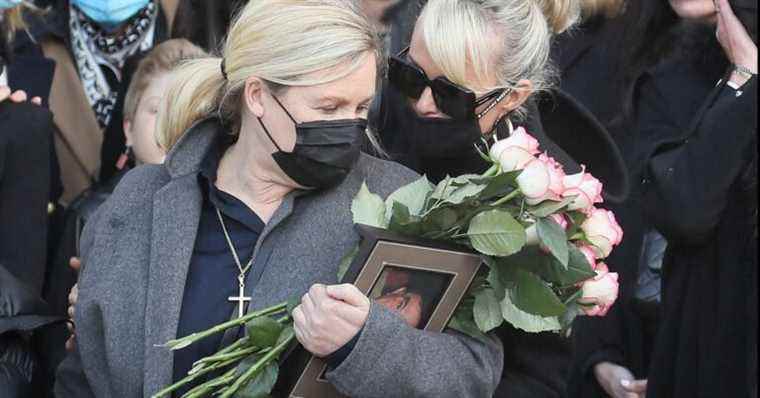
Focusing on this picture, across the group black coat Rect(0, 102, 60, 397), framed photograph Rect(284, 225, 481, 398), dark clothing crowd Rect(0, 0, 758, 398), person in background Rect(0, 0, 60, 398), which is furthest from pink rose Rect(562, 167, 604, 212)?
black coat Rect(0, 102, 60, 397)

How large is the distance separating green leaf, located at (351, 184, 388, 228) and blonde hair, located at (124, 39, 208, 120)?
5.38 ft

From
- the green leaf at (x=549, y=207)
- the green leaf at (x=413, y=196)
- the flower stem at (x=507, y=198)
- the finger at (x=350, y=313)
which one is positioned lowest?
the finger at (x=350, y=313)

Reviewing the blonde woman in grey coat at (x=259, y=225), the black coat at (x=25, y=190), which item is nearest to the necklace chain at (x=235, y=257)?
the blonde woman in grey coat at (x=259, y=225)

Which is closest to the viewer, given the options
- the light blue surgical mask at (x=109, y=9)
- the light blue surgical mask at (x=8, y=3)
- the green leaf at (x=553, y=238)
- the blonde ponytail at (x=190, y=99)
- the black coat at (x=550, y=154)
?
the green leaf at (x=553, y=238)

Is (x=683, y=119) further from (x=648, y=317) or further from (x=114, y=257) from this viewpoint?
(x=114, y=257)

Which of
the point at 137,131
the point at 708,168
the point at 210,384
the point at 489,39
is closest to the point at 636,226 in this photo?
the point at 708,168

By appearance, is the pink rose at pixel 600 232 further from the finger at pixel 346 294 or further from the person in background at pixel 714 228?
the person in background at pixel 714 228

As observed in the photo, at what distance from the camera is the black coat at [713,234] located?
383 cm

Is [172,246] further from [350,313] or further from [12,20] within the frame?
[12,20]

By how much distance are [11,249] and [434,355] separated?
6.12 ft

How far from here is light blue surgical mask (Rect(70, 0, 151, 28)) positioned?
526 cm

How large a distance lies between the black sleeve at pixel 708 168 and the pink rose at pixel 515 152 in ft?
3.17

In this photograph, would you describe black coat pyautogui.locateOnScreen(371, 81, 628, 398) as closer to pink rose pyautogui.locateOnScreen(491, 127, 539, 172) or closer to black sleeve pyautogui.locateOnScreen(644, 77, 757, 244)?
black sleeve pyautogui.locateOnScreen(644, 77, 757, 244)

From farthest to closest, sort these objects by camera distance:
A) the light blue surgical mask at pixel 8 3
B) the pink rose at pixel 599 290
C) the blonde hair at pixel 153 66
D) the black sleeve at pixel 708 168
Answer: the blonde hair at pixel 153 66, the light blue surgical mask at pixel 8 3, the black sleeve at pixel 708 168, the pink rose at pixel 599 290
